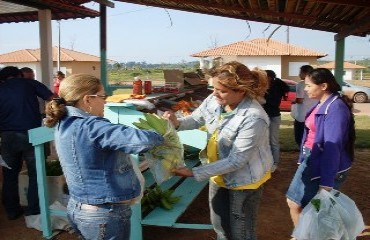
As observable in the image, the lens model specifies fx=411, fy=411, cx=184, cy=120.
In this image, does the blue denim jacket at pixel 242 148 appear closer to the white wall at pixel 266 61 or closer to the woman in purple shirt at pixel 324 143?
the woman in purple shirt at pixel 324 143

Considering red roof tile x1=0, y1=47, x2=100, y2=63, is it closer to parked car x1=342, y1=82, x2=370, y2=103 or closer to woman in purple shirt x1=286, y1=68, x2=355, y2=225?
parked car x1=342, y1=82, x2=370, y2=103

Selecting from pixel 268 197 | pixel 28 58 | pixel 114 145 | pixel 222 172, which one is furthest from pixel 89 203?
pixel 28 58

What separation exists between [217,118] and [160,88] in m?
2.77

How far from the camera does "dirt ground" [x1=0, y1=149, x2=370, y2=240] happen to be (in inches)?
171

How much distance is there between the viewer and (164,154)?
273 cm

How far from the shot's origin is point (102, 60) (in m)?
9.58

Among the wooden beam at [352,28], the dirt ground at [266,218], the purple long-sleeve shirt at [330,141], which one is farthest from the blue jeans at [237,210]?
the wooden beam at [352,28]

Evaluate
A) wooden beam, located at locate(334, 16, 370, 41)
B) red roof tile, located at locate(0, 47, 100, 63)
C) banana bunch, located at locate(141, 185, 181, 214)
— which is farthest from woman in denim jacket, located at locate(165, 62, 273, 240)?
red roof tile, located at locate(0, 47, 100, 63)

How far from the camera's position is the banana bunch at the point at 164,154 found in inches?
107

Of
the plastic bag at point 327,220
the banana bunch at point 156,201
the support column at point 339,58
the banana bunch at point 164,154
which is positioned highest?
the support column at point 339,58

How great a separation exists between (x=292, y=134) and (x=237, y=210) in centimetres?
Result: 873

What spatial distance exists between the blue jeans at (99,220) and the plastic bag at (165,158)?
0.52 metres

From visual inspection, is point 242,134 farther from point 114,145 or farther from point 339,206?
point 339,206

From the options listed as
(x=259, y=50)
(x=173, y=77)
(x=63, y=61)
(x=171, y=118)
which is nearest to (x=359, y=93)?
(x=259, y=50)
